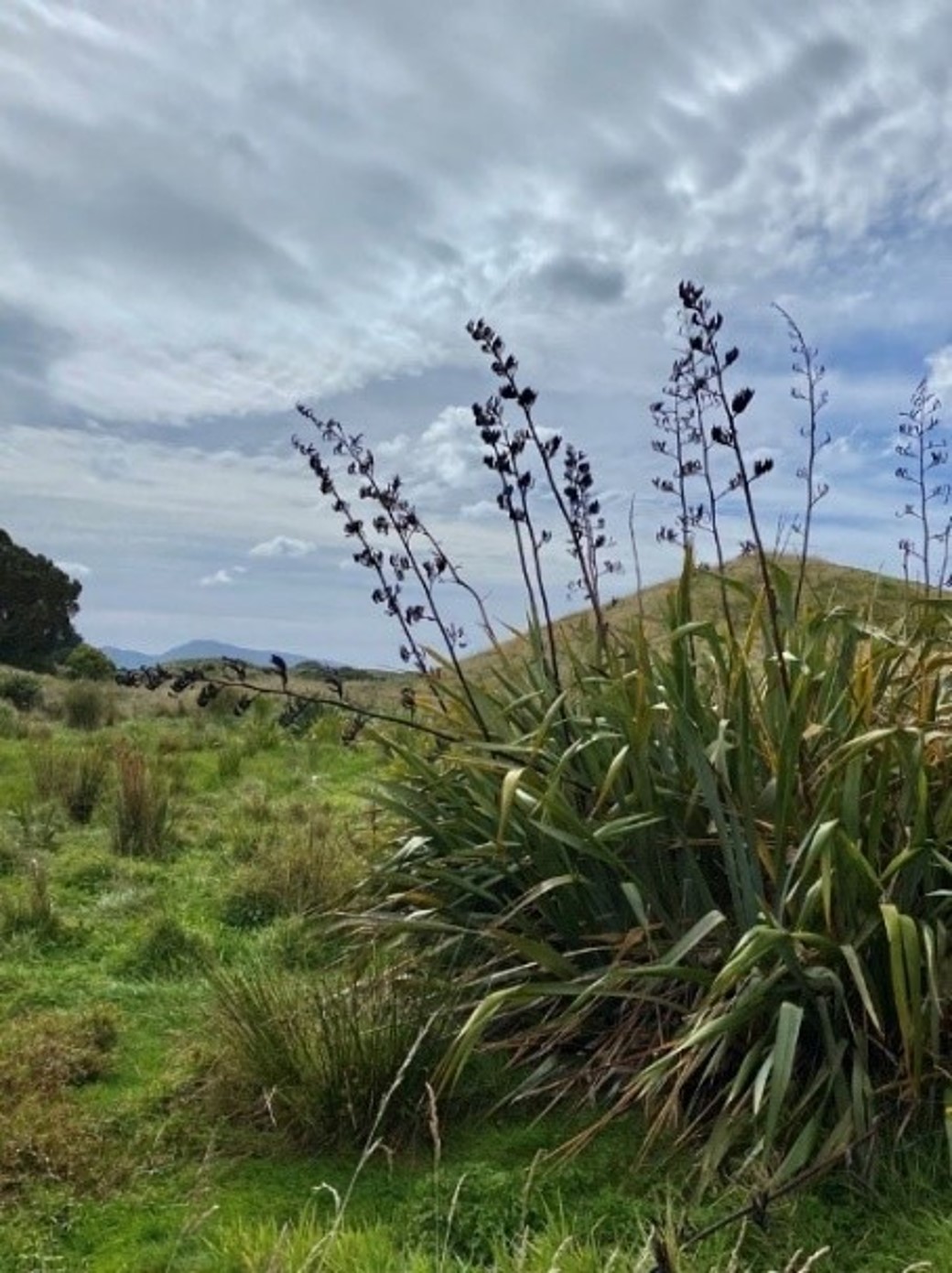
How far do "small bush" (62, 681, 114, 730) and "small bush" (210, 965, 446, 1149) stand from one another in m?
14.2

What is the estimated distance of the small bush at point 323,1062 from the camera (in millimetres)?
3449

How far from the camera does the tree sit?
141 ft

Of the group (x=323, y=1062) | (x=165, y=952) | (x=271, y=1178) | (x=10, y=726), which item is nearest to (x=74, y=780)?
(x=165, y=952)

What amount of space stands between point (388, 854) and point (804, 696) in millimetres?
2465

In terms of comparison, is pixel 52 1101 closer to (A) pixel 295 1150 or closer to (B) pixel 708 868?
(A) pixel 295 1150

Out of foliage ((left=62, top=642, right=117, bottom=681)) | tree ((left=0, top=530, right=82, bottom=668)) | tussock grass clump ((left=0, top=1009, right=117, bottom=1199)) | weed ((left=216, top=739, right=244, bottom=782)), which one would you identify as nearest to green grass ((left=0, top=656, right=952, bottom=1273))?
tussock grass clump ((left=0, top=1009, right=117, bottom=1199))

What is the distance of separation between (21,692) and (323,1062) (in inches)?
806

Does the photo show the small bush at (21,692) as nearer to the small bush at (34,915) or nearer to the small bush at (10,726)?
the small bush at (10,726)

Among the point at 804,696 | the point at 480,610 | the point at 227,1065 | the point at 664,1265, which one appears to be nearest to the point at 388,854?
the point at 480,610

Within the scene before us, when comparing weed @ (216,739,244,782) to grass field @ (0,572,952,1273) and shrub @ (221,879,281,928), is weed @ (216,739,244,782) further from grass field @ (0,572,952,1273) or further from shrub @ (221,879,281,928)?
grass field @ (0,572,952,1273)

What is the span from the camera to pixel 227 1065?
12.0 ft

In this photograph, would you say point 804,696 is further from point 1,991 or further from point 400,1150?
point 1,991

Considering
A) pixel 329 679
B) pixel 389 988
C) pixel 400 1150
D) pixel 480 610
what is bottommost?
pixel 400 1150

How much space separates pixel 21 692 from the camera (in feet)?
73.0
